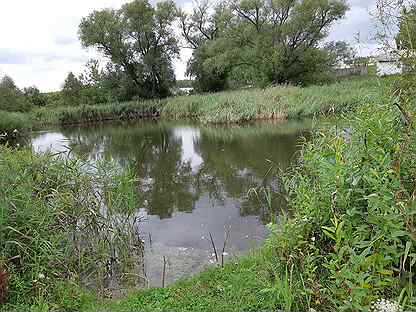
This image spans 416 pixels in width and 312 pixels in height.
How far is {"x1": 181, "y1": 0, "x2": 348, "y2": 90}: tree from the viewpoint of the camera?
32062mm

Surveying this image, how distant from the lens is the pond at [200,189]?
5.79m

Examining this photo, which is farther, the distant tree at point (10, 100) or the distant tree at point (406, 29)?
the distant tree at point (10, 100)

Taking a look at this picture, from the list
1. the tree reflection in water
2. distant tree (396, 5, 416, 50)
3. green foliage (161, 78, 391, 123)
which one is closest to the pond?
the tree reflection in water

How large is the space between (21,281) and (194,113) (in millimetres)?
27148

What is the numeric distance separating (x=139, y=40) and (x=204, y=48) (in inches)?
251

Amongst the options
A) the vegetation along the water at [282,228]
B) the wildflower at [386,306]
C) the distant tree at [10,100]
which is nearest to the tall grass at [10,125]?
the distant tree at [10,100]

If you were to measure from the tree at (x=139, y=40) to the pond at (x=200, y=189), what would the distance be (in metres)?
20.8

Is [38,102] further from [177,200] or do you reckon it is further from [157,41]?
[177,200]

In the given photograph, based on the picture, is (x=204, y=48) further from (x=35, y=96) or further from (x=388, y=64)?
(x=388, y=64)

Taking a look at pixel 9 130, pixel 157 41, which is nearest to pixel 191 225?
pixel 9 130

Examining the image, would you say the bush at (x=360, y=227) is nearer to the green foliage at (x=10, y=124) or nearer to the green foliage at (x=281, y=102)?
the green foliage at (x=281, y=102)

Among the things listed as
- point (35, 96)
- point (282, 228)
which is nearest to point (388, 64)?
point (282, 228)

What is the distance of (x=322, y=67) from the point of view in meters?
34.2

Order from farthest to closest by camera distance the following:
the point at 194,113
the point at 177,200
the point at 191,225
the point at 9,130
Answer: the point at 194,113 → the point at 9,130 → the point at 177,200 → the point at 191,225
